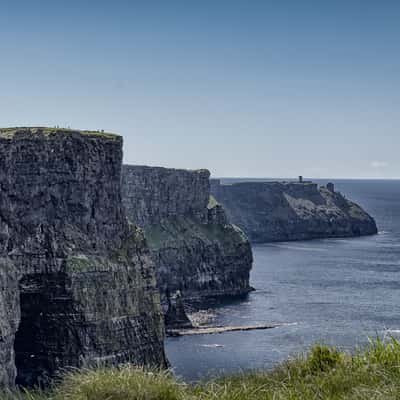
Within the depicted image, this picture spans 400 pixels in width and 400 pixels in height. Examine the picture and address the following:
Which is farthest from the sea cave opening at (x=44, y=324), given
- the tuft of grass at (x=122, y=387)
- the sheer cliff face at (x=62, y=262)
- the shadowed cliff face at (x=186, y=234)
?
the shadowed cliff face at (x=186, y=234)

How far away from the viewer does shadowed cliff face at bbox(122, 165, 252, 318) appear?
155 metres

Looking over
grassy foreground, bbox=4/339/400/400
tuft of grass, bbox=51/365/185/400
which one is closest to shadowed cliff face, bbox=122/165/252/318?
grassy foreground, bbox=4/339/400/400

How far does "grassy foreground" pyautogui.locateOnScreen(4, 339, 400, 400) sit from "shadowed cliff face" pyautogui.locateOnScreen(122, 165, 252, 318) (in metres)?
123

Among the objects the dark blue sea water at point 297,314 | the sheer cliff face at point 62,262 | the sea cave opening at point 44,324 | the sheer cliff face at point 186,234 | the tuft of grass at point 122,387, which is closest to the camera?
the tuft of grass at point 122,387

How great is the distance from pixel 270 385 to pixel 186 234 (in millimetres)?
140798

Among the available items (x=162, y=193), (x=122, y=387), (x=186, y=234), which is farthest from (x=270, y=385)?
(x=186, y=234)

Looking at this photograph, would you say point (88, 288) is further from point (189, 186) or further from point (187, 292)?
point (189, 186)

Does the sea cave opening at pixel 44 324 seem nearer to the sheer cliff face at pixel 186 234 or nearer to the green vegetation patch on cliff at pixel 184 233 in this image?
the sheer cliff face at pixel 186 234

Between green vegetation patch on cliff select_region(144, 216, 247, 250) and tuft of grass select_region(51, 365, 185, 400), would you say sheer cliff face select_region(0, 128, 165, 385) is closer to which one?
tuft of grass select_region(51, 365, 185, 400)

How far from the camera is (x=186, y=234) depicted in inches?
6417

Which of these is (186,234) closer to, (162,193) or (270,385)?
(162,193)

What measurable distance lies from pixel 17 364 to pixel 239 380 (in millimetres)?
59140

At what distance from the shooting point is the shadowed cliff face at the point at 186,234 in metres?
155

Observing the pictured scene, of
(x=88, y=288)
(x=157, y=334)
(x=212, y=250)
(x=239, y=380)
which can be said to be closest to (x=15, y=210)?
(x=88, y=288)
